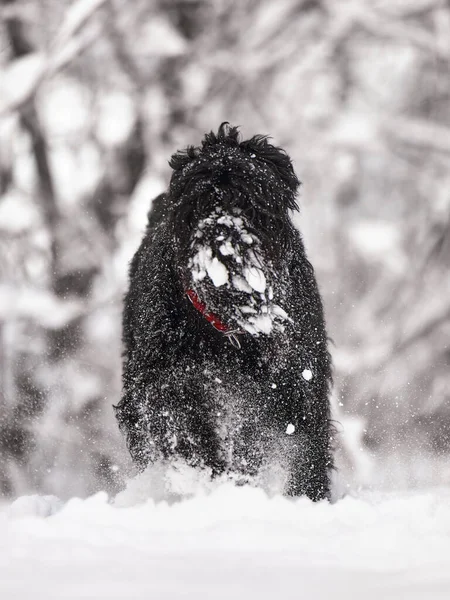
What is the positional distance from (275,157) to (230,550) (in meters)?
1.90

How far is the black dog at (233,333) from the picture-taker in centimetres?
309

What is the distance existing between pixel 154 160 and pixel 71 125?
975 millimetres

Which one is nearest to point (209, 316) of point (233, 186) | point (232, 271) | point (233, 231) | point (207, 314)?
point (207, 314)

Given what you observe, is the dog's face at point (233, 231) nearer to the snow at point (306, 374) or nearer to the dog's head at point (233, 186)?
the dog's head at point (233, 186)

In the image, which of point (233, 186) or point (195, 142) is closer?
point (233, 186)

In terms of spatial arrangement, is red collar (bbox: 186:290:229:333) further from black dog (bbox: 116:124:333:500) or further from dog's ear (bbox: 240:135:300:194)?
dog's ear (bbox: 240:135:300:194)

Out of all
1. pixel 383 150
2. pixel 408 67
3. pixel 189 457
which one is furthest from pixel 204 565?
pixel 408 67

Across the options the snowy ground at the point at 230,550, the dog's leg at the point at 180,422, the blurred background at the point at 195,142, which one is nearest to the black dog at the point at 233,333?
the dog's leg at the point at 180,422

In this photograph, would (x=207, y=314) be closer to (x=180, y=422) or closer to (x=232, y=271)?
(x=232, y=271)

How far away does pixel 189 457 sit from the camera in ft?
11.0

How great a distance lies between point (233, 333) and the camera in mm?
3156

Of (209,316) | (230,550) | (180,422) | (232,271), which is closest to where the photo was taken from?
(230,550)

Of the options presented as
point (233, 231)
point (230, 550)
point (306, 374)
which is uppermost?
point (233, 231)

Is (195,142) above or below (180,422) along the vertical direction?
above
